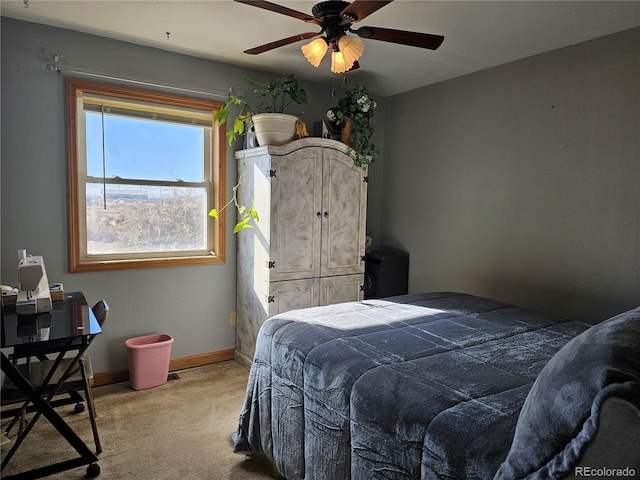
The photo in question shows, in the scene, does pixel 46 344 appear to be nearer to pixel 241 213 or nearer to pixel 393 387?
pixel 393 387

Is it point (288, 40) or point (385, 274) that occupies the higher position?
→ point (288, 40)

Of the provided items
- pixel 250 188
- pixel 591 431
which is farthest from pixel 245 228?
pixel 591 431

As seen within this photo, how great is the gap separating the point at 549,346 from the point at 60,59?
3.35m

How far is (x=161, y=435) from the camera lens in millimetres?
2438

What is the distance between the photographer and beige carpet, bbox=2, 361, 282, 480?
2.12 metres

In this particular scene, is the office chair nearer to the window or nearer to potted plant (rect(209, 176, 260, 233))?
the window

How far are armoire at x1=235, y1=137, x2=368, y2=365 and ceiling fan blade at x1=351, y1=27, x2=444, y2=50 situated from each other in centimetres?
125

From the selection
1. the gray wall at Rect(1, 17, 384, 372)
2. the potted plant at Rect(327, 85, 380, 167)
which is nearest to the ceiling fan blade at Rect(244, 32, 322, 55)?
the gray wall at Rect(1, 17, 384, 372)

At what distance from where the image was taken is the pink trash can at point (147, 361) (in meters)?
2.99

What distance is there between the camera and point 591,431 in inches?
33.5

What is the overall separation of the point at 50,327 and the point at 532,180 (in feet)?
10.5

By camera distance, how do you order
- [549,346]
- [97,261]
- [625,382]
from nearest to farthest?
1. [625,382]
2. [549,346]
3. [97,261]

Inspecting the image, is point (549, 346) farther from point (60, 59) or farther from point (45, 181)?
point (60, 59)

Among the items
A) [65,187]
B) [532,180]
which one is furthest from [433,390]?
[65,187]
